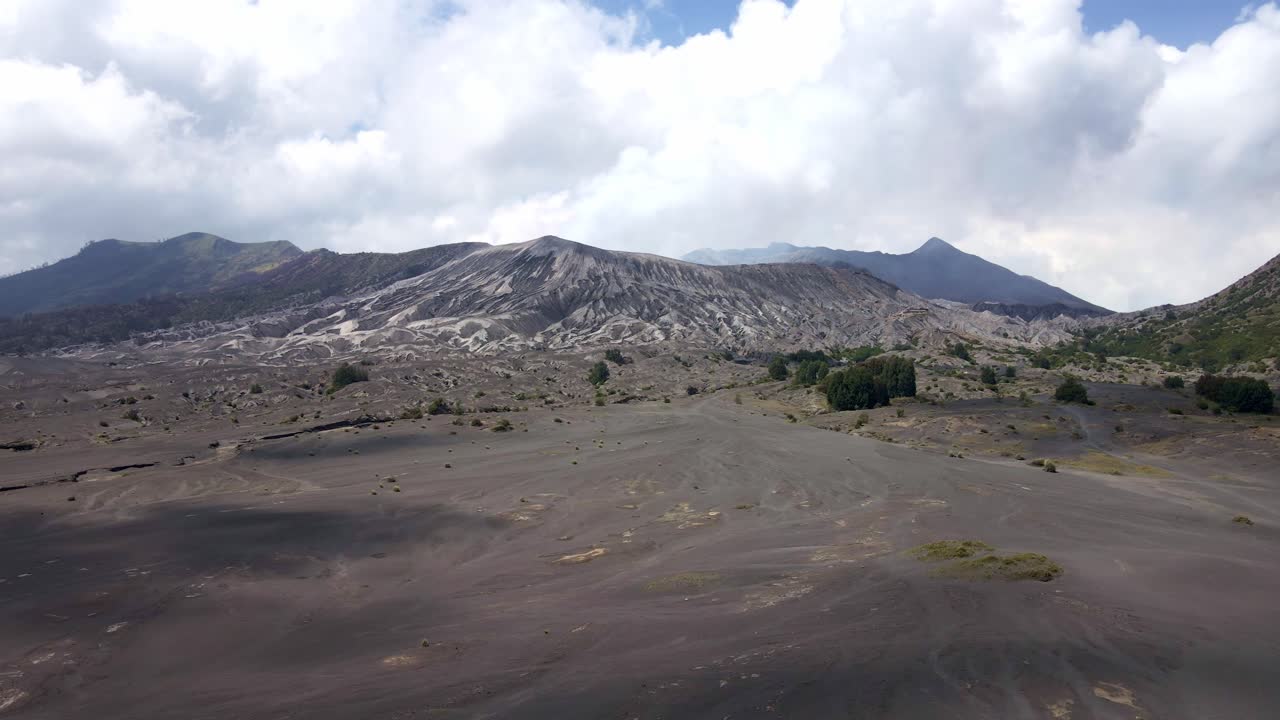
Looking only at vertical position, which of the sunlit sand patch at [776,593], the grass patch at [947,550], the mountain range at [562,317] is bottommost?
the sunlit sand patch at [776,593]

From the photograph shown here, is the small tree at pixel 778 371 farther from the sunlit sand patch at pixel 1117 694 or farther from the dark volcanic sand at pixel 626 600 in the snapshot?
the sunlit sand patch at pixel 1117 694

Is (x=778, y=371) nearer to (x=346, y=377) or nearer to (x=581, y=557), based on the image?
(x=346, y=377)

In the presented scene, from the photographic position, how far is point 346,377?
80188 mm

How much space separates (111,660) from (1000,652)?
62.2ft

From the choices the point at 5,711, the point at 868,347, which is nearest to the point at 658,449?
the point at 5,711

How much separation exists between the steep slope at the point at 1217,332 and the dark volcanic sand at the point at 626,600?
3530 inches

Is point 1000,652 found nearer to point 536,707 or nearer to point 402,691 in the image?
point 536,707

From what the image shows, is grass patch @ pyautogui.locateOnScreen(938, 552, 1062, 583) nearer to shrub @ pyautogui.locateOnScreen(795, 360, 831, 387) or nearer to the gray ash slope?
shrub @ pyautogui.locateOnScreen(795, 360, 831, 387)

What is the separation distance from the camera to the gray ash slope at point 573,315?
5138 inches

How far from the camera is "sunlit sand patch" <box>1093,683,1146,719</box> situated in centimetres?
A: 1240

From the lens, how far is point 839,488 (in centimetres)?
3650

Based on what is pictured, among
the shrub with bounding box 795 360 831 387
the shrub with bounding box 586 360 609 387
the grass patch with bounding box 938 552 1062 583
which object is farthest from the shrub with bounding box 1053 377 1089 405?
the grass patch with bounding box 938 552 1062 583

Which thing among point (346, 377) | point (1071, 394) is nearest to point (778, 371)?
point (1071, 394)

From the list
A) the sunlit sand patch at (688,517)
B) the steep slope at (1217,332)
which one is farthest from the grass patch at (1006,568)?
the steep slope at (1217,332)
